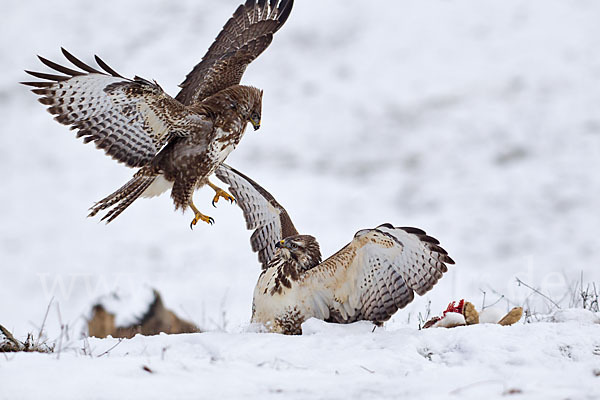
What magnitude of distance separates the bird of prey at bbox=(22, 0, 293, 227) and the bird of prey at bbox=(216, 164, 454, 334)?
1.12 m

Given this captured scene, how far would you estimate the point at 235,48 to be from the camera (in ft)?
20.8

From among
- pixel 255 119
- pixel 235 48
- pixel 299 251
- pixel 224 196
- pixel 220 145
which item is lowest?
pixel 299 251

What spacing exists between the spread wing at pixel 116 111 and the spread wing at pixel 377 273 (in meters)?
1.57

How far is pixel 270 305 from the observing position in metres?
4.51

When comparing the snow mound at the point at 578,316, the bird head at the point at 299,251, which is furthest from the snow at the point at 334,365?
the bird head at the point at 299,251

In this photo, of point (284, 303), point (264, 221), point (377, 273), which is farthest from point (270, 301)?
point (264, 221)

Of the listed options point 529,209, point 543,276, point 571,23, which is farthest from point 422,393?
point 571,23

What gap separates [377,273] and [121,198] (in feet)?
6.87

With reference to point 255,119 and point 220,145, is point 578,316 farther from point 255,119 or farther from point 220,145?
point 220,145

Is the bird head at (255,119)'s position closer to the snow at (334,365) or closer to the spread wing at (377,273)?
the spread wing at (377,273)

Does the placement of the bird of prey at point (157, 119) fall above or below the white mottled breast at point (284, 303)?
above

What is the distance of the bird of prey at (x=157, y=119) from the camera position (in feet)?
15.8

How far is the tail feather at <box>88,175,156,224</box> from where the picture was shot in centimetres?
522

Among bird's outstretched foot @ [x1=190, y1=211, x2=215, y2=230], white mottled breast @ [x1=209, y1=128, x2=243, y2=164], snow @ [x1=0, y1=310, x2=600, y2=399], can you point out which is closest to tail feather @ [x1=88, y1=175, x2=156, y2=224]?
bird's outstretched foot @ [x1=190, y1=211, x2=215, y2=230]
